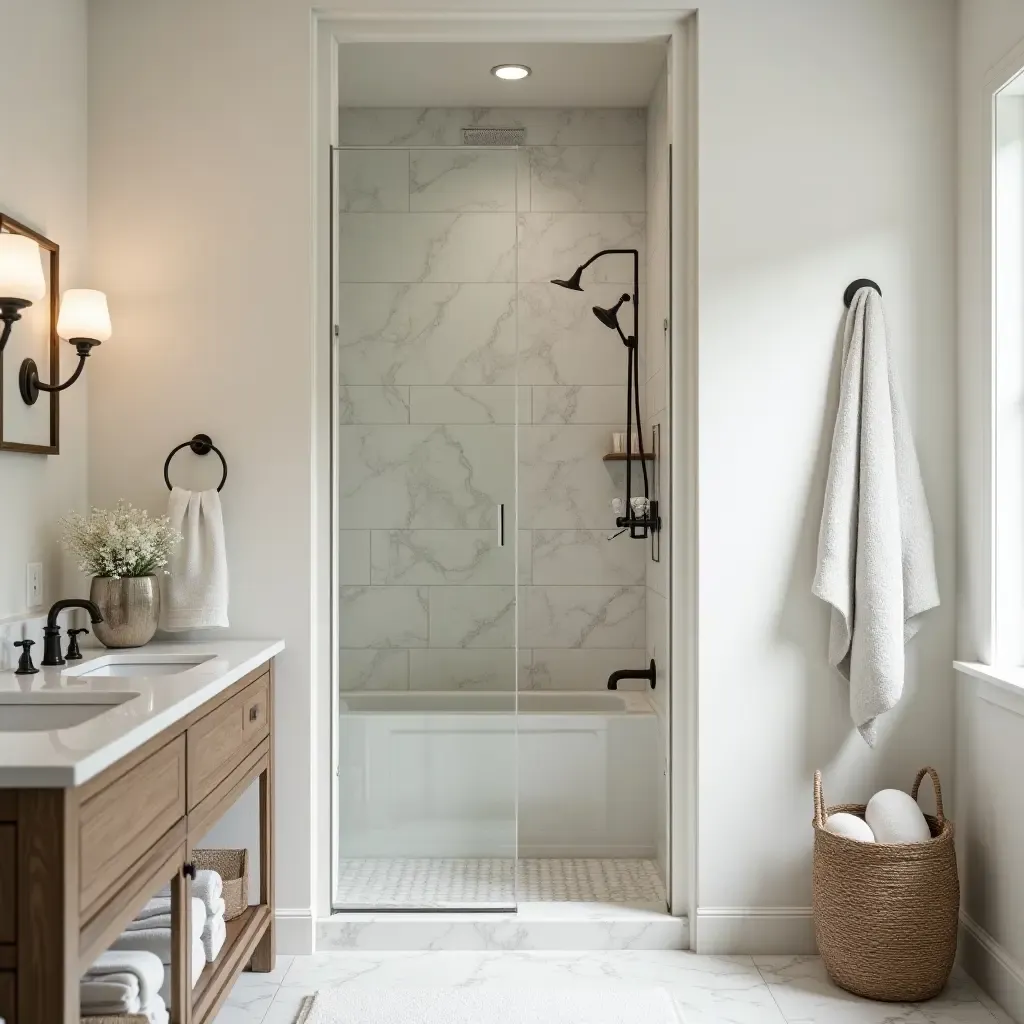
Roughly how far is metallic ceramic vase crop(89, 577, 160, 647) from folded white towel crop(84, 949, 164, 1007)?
0.90 meters

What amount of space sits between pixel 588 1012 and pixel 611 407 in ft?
7.33

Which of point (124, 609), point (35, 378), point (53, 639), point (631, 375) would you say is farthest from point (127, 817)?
point (631, 375)

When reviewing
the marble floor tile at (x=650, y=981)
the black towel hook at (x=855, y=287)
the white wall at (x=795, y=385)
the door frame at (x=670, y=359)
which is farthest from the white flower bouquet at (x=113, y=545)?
the black towel hook at (x=855, y=287)

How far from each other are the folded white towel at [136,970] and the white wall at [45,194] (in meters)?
0.77

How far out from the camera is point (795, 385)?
284 cm

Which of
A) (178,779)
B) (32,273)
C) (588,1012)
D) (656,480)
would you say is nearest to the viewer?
(178,779)

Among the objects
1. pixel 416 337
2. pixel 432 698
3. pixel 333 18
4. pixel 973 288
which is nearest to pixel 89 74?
pixel 333 18

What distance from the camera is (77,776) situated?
1438 millimetres

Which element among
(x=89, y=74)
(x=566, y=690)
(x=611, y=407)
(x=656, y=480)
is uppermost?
(x=89, y=74)

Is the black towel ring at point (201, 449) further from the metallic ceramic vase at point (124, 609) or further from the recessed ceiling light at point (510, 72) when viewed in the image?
the recessed ceiling light at point (510, 72)

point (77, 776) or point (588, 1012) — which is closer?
point (77, 776)

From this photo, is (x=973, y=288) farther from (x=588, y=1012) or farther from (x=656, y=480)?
(x=588, y=1012)

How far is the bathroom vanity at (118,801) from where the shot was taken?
1446 mm

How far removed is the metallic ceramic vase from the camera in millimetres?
2590
